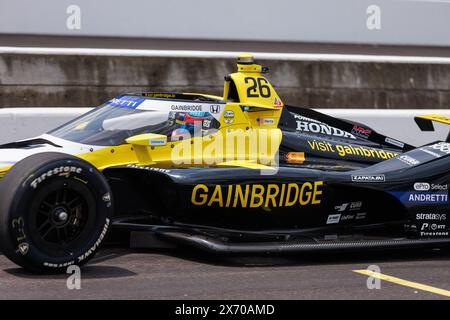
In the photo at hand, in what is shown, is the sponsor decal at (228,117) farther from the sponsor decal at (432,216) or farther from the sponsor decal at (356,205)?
the sponsor decal at (432,216)

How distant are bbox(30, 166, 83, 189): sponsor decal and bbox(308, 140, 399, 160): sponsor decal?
303cm

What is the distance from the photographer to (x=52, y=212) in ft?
19.9

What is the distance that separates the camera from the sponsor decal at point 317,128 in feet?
29.0

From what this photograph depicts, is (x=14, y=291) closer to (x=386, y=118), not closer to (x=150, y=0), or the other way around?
(x=386, y=118)

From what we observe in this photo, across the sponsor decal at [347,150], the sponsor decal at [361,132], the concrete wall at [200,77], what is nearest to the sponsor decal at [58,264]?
the sponsor decal at [347,150]

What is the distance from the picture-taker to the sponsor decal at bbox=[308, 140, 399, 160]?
856cm

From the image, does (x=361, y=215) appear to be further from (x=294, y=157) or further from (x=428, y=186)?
(x=294, y=157)

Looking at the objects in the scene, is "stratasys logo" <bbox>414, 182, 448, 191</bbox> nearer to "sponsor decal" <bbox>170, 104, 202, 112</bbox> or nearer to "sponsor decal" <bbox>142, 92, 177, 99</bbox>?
"sponsor decal" <bbox>170, 104, 202, 112</bbox>

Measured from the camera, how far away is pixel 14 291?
5.47 meters

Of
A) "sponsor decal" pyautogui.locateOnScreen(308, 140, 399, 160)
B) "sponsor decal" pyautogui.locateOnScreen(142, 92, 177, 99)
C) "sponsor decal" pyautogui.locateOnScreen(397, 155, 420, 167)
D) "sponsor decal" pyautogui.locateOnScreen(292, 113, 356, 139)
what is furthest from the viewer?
"sponsor decal" pyautogui.locateOnScreen(292, 113, 356, 139)

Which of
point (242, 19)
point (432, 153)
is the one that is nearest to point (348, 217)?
point (432, 153)

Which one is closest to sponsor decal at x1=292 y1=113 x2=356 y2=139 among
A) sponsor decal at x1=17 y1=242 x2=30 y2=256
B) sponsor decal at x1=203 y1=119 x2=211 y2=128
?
sponsor decal at x1=203 y1=119 x2=211 y2=128

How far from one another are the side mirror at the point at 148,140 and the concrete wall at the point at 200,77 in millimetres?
5329
